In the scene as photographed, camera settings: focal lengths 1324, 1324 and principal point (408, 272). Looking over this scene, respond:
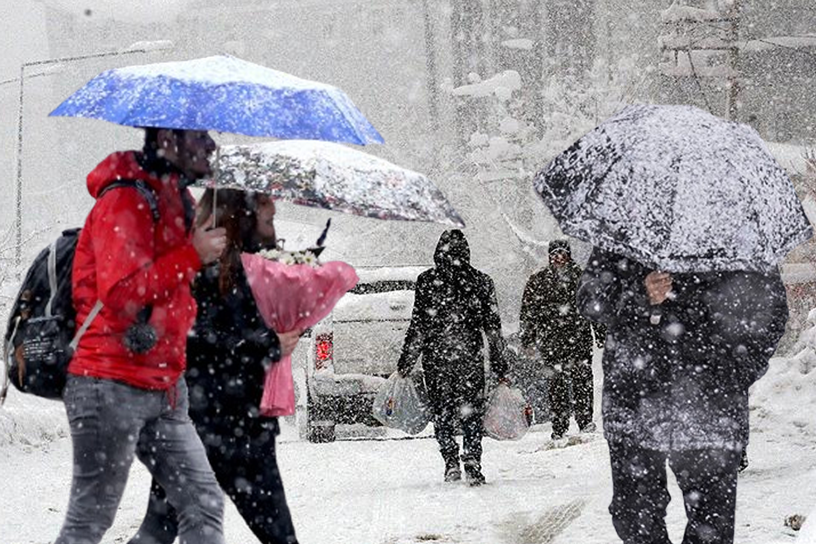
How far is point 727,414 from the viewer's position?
4.62m

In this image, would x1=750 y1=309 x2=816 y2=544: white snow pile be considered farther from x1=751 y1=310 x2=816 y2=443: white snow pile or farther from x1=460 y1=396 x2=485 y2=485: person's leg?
x1=460 y1=396 x2=485 y2=485: person's leg

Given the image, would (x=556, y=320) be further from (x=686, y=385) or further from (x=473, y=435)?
(x=686, y=385)

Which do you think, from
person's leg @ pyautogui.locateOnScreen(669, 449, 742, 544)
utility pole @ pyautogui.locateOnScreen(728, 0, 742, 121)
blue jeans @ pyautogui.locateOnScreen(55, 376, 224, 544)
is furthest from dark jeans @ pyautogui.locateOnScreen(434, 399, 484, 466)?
utility pole @ pyautogui.locateOnScreen(728, 0, 742, 121)

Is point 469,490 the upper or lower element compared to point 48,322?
lower

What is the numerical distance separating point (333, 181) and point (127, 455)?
2.64 metres

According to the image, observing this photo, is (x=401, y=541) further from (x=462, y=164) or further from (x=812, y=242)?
(x=462, y=164)

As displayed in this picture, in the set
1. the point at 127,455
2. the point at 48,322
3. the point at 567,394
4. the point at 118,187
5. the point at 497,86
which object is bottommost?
the point at 497,86

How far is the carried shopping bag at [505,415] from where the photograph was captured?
30.5 ft

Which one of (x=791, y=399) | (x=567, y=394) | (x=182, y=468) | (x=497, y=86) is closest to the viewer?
(x=182, y=468)

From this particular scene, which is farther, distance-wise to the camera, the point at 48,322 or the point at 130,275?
the point at 48,322

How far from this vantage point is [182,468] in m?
4.30

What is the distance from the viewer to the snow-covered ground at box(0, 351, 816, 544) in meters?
7.49

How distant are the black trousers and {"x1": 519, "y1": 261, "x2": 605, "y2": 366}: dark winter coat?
287 inches

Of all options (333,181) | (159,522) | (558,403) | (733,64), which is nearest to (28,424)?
(558,403)
